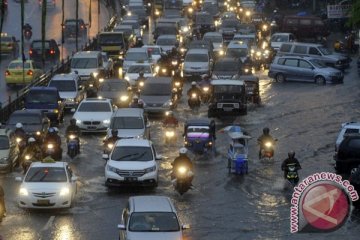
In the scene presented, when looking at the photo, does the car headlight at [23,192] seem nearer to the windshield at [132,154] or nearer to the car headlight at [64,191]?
the car headlight at [64,191]

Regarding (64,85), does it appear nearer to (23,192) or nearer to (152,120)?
(152,120)

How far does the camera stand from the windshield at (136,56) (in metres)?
63.7

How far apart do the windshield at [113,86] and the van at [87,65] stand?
562 cm

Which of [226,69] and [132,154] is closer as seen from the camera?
[132,154]

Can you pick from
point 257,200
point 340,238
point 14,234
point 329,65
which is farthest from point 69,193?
point 329,65

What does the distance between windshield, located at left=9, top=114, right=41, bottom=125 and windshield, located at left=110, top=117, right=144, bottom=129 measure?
2.99 m

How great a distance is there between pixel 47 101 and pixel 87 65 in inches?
455

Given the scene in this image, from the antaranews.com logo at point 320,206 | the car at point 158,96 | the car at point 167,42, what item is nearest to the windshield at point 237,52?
the car at point 167,42

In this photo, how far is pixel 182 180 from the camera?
34.6 metres

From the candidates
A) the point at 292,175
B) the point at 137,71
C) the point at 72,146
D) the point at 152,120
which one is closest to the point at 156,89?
the point at 152,120

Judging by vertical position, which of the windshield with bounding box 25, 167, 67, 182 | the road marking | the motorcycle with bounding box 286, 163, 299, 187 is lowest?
the road marking

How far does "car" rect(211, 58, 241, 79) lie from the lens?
59.8 metres

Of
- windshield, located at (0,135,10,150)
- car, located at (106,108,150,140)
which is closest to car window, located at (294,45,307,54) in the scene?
car, located at (106,108,150,140)

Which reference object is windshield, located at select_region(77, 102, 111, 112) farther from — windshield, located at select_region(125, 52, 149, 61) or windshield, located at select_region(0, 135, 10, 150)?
windshield, located at select_region(125, 52, 149, 61)
